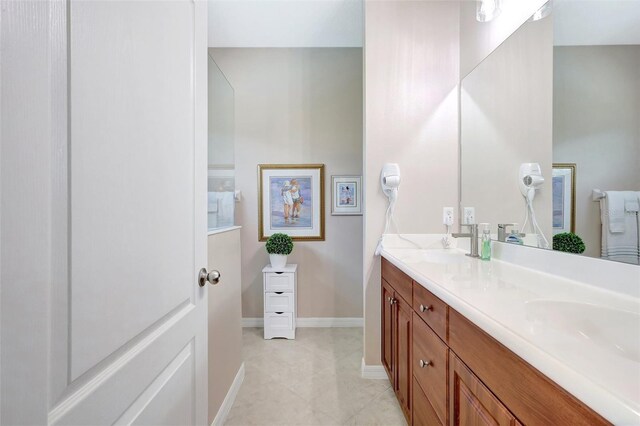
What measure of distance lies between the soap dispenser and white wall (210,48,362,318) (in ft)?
5.13

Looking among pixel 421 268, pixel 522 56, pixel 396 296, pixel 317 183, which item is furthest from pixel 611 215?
pixel 317 183

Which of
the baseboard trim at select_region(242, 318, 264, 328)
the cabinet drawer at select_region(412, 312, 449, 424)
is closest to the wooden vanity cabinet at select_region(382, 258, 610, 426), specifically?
the cabinet drawer at select_region(412, 312, 449, 424)

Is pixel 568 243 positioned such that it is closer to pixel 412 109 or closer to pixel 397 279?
pixel 397 279

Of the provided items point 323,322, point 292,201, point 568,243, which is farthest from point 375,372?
point 292,201

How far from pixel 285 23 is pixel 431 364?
2807mm

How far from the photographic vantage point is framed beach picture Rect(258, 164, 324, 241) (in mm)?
2932

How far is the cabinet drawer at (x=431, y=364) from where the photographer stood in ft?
3.32

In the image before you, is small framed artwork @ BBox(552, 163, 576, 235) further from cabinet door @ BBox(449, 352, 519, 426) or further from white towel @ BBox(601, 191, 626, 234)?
cabinet door @ BBox(449, 352, 519, 426)

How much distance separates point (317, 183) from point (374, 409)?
1971 mm

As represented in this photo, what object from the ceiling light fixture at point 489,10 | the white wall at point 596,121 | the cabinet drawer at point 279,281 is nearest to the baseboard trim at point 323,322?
the cabinet drawer at point 279,281

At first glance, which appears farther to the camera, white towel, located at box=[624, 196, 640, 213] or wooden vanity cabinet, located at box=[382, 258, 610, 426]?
white towel, located at box=[624, 196, 640, 213]

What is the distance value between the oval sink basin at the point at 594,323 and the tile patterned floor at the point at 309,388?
1205 mm

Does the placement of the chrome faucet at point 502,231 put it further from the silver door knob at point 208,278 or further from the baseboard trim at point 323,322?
the baseboard trim at point 323,322

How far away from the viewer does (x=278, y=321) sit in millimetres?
2652
